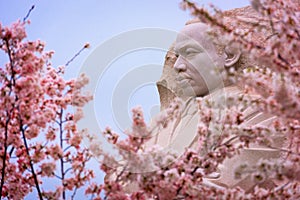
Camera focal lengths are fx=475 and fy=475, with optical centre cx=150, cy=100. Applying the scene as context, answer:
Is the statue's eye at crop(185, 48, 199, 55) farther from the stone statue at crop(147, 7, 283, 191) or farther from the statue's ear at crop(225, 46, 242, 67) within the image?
the statue's ear at crop(225, 46, 242, 67)

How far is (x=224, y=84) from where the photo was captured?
157 inches

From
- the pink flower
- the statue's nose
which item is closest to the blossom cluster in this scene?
the pink flower

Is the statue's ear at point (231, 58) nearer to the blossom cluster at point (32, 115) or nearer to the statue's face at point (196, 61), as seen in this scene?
the statue's face at point (196, 61)

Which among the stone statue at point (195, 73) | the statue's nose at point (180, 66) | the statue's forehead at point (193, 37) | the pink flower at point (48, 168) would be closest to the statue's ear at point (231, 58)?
the stone statue at point (195, 73)

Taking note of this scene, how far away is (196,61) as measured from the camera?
3951 mm

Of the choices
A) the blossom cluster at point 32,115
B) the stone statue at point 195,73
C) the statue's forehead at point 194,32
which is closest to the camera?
the blossom cluster at point 32,115

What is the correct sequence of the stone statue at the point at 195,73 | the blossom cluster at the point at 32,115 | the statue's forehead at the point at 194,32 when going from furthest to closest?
the statue's forehead at the point at 194,32
the stone statue at the point at 195,73
the blossom cluster at the point at 32,115

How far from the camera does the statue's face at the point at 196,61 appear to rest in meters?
3.95

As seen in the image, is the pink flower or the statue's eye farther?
the statue's eye

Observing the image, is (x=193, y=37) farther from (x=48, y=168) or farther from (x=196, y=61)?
(x=48, y=168)

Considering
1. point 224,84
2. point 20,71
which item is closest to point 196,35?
point 224,84

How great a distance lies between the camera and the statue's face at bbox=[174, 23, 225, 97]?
12.9 ft

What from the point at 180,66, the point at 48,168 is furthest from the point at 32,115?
the point at 180,66

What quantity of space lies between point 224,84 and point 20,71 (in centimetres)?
196
